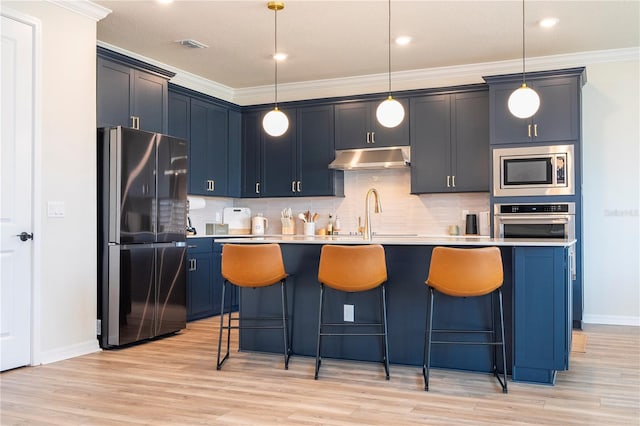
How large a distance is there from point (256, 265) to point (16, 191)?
176 centimetres

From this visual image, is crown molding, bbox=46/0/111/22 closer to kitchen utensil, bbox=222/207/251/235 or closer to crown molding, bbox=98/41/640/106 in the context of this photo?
crown molding, bbox=98/41/640/106

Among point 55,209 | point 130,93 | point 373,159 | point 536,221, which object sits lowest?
point 536,221

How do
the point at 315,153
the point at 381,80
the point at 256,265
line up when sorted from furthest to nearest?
1. the point at 315,153
2. the point at 381,80
3. the point at 256,265

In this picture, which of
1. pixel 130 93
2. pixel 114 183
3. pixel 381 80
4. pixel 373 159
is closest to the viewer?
pixel 114 183

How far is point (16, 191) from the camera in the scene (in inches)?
157

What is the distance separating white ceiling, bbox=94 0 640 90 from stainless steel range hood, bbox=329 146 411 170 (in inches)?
36.7

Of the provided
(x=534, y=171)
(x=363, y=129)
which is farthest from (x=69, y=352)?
(x=534, y=171)

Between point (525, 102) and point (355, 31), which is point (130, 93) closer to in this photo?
point (355, 31)

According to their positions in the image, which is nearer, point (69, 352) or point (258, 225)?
point (69, 352)

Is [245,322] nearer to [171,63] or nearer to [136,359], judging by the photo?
[136,359]

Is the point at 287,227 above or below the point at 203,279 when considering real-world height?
above

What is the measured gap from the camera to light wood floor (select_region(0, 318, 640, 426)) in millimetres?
2971

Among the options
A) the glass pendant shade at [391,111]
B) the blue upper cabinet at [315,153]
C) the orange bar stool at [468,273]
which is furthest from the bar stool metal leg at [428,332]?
the blue upper cabinet at [315,153]

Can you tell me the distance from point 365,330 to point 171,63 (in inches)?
150
